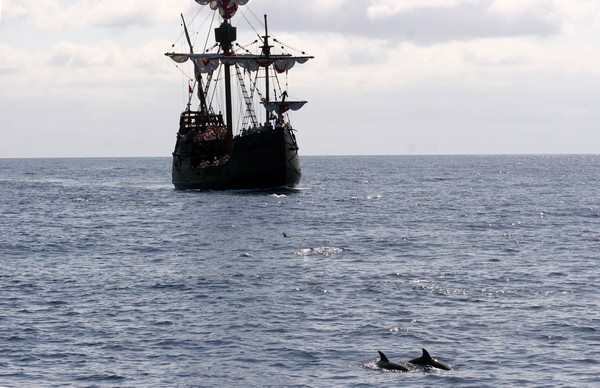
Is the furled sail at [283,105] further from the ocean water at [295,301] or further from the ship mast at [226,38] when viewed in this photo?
the ocean water at [295,301]

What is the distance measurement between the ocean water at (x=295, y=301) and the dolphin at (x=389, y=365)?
42 cm

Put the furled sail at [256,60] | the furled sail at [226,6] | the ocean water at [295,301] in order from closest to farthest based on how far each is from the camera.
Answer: the ocean water at [295,301]
the furled sail at [256,60]
the furled sail at [226,6]

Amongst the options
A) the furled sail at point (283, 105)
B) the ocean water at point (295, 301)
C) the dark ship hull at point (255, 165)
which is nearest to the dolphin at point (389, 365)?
the ocean water at point (295, 301)

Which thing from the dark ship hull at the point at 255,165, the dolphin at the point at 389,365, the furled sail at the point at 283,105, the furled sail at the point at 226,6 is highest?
the furled sail at the point at 226,6

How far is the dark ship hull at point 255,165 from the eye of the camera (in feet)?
316

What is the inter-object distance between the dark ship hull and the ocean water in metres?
20.5

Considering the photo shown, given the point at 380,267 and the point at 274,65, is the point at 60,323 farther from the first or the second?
the point at 274,65

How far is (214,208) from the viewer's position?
275 feet

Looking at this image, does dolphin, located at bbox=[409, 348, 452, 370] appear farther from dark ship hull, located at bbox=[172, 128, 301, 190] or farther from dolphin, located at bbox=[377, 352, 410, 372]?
dark ship hull, located at bbox=[172, 128, 301, 190]

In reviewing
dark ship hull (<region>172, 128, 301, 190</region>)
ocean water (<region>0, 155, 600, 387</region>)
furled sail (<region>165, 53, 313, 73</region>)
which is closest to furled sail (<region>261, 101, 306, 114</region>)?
dark ship hull (<region>172, 128, 301, 190</region>)

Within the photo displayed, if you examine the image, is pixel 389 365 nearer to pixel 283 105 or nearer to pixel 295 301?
pixel 295 301

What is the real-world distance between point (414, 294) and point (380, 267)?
27.2 feet

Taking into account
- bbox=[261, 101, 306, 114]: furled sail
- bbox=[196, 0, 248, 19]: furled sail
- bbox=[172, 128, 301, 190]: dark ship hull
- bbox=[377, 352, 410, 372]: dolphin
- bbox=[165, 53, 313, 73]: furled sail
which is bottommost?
bbox=[377, 352, 410, 372]: dolphin

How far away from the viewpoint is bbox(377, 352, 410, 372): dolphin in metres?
27.8
